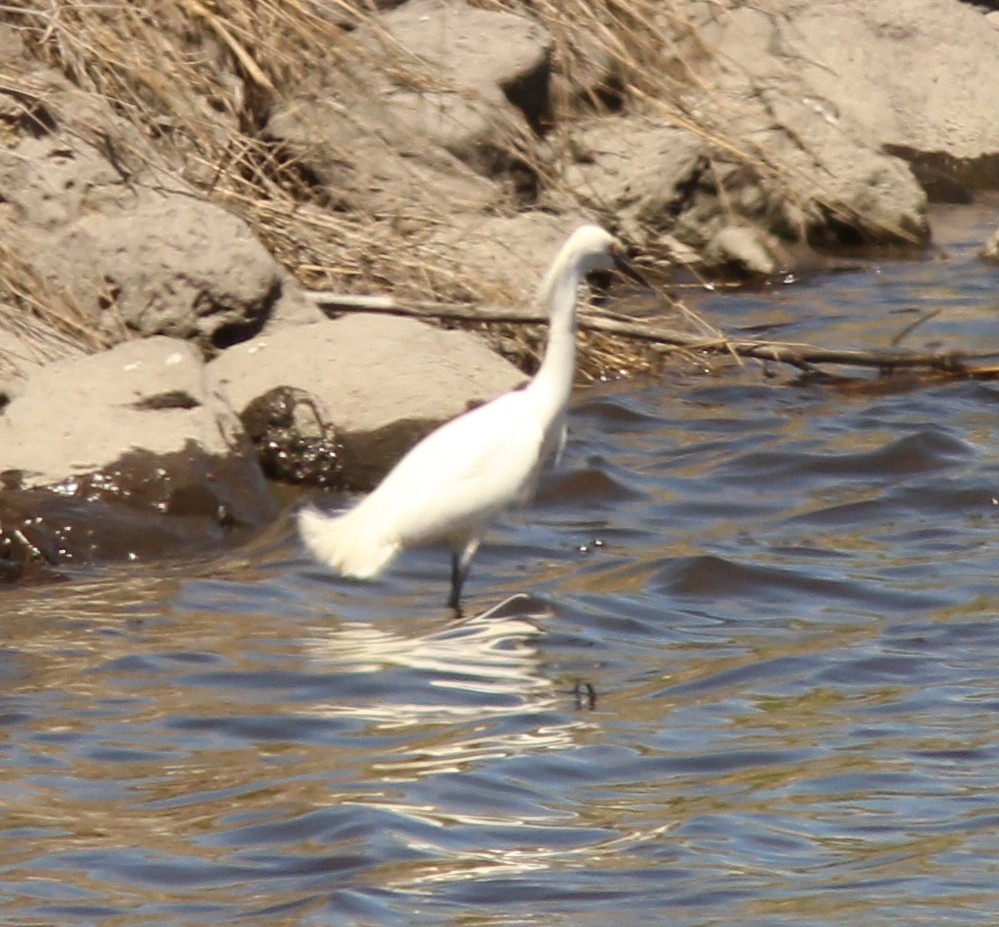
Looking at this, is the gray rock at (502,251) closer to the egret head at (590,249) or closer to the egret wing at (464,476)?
the egret head at (590,249)

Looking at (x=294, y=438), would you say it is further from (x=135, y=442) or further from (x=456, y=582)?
(x=456, y=582)

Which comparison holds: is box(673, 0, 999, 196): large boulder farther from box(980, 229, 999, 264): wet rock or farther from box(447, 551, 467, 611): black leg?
box(447, 551, 467, 611): black leg

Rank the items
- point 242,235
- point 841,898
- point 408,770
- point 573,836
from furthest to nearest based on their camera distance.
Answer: point 242,235, point 408,770, point 573,836, point 841,898

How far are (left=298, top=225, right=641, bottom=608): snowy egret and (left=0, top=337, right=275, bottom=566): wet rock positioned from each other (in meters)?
0.33

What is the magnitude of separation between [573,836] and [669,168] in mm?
6139

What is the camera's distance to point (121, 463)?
641 centimetres

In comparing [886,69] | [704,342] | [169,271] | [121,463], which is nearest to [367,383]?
[169,271]

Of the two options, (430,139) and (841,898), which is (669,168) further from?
(841,898)

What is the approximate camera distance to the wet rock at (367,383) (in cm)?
705

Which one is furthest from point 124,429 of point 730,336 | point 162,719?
point 730,336

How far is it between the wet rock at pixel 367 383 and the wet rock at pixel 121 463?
39 cm

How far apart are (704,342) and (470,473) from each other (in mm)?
2085

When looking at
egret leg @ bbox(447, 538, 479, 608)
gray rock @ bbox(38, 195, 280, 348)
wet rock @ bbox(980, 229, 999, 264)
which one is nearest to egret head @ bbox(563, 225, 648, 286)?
egret leg @ bbox(447, 538, 479, 608)

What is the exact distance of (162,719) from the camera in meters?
5.02
